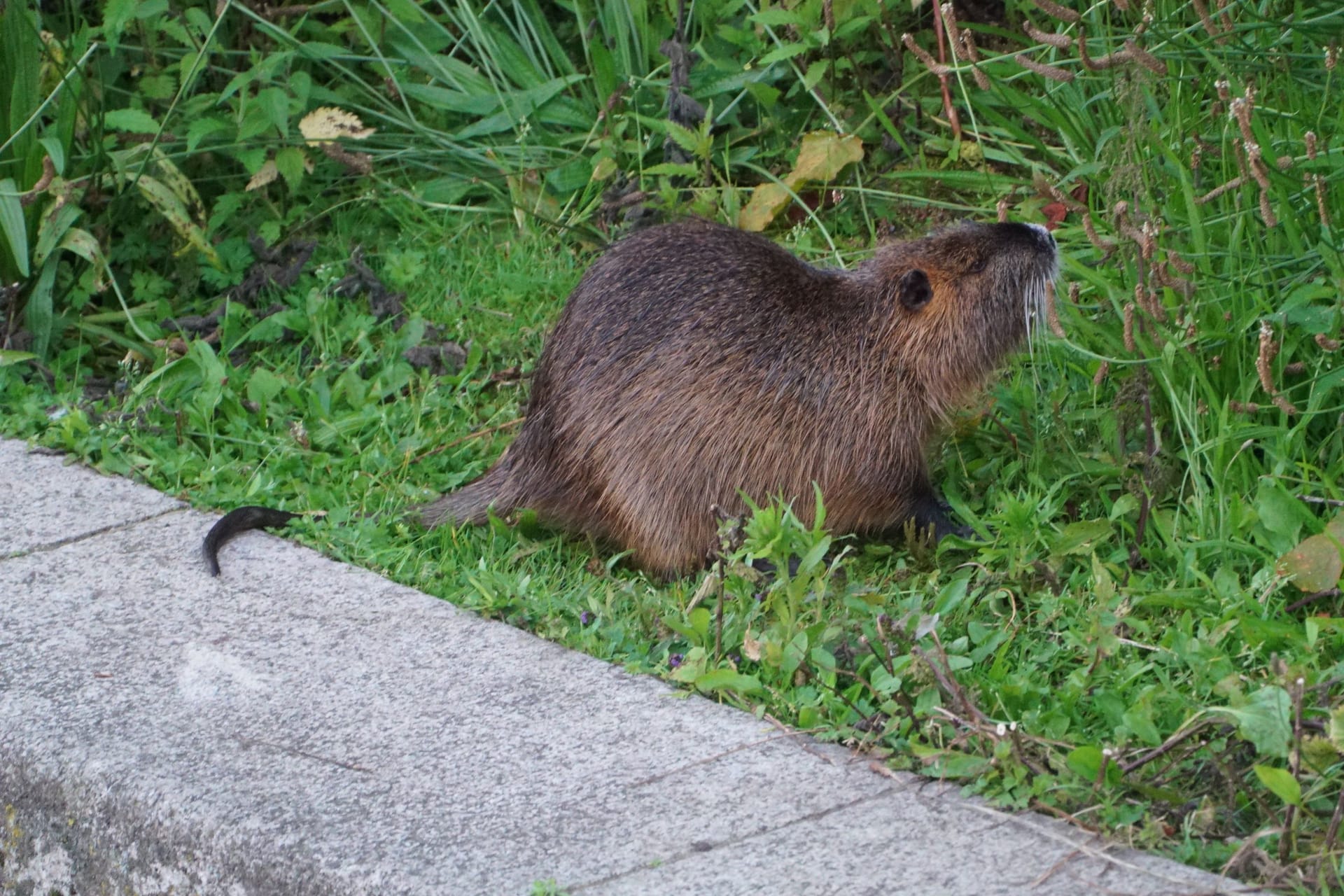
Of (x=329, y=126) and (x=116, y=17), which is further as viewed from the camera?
(x=329, y=126)

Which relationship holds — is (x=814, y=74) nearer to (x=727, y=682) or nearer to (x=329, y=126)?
(x=329, y=126)

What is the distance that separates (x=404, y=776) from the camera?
7.38 ft

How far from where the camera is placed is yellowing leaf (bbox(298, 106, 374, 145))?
4.61 m

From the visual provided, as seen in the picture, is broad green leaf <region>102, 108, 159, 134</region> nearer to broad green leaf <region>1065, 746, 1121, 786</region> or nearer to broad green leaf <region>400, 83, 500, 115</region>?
broad green leaf <region>400, 83, 500, 115</region>

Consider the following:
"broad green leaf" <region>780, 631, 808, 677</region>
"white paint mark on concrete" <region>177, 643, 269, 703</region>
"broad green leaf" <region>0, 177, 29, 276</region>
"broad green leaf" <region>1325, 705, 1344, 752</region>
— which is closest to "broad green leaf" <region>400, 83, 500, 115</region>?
"broad green leaf" <region>0, 177, 29, 276</region>

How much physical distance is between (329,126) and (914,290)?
6.69 ft

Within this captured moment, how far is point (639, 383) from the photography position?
3236mm

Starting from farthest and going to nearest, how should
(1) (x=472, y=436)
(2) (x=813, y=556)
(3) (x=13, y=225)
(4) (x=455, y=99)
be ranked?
(4) (x=455, y=99) < (3) (x=13, y=225) < (1) (x=472, y=436) < (2) (x=813, y=556)

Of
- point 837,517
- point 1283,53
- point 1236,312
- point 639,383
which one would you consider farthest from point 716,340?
point 1283,53

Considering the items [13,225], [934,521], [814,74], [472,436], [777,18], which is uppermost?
[777,18]

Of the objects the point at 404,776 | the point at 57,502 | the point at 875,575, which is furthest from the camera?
the point at 57,502

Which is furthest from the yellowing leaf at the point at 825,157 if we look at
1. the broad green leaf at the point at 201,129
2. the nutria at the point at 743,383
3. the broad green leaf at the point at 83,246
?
the broad green leaf at the point at 83,246

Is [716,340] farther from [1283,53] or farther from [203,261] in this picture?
[203,261]

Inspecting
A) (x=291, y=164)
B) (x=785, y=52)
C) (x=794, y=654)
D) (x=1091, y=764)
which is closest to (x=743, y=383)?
(x=794, y=654)
